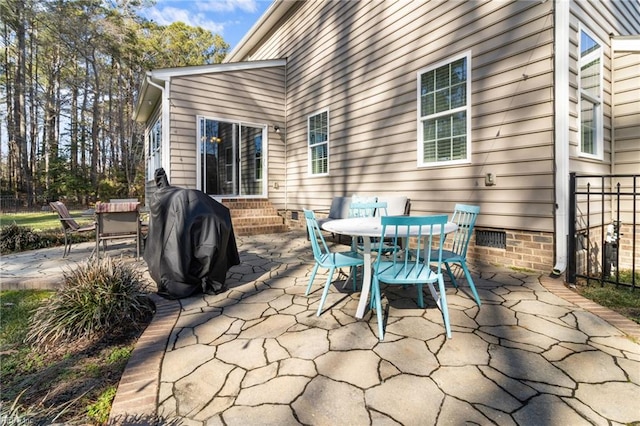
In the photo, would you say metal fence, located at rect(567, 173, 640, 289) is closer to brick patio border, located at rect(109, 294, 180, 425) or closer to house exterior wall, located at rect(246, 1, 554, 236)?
house exterior wall, located at rect(246, 1, 554, 236)

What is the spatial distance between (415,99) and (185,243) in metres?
4.14

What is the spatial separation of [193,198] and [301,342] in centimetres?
192

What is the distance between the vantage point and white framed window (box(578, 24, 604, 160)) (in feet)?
12.5

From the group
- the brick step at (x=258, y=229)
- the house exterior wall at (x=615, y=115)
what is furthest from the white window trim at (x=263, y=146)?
the house exterior wall at (x=615, y=115)

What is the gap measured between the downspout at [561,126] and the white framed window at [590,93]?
48 centimetres

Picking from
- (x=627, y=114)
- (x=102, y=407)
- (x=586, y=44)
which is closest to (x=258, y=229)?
(x=102, y=407)

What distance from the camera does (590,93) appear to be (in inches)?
157

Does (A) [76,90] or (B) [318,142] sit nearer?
(B) [318,142]

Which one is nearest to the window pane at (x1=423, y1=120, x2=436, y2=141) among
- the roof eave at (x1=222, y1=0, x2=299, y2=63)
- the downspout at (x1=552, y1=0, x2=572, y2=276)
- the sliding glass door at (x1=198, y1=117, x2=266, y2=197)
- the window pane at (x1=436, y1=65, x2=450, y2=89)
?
the window pane at (x1=436, y1=65, x2=450, y2=89)

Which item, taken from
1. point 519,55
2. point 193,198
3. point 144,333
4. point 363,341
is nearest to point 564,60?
point 519,55

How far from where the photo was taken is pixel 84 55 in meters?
16.0

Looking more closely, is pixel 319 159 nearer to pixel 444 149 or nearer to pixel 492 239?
pixel 444 149

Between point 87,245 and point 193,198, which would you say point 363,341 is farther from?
point 87,245

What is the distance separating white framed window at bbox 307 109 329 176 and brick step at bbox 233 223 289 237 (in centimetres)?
158
